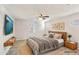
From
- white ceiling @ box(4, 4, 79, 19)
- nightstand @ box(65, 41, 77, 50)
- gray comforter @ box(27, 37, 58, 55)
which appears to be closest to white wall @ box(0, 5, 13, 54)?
white ceiling @ box(4, 4, 79, 19)

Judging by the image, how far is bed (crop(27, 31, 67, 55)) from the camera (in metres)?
1.49

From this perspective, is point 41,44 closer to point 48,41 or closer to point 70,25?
point 48,41

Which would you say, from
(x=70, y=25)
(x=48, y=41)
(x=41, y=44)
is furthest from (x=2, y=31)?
(x=70, y=25)

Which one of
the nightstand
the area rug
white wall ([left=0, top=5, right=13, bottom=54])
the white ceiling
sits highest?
the white ceiling

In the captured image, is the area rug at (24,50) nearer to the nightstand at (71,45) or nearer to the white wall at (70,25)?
the nightstand at (71,45)

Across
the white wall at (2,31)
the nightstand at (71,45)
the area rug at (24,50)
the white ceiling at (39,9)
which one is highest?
the white ceiling at (39,9)

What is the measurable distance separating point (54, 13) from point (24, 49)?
2.87 ft

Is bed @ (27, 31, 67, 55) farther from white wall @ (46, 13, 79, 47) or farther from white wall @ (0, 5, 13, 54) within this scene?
white wall @ (0, 5, 13, 54)

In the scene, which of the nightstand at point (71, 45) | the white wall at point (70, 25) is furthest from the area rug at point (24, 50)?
the white wall at point (70, 25)

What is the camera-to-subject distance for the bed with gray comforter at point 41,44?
4.87 ft

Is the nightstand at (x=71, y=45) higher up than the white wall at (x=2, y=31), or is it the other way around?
the white wall at (x=2, y=31)

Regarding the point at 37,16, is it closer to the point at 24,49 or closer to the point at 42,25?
the point at 42,25

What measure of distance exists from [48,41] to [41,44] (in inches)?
6.6

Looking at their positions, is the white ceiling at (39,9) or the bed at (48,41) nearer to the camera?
the white ceiling at (39,9)
